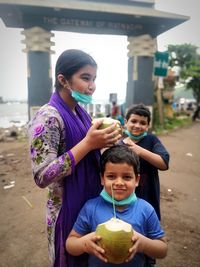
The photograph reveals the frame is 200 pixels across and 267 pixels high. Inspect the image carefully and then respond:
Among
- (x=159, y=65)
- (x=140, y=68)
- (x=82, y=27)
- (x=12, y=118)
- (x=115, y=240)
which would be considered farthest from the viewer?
(x=12, y=118)

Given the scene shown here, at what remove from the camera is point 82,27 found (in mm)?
9523

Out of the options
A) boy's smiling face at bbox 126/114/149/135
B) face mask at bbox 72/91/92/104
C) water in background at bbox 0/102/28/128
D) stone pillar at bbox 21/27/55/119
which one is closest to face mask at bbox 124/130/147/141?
boy's smiling face at bbox 126/114/149/135

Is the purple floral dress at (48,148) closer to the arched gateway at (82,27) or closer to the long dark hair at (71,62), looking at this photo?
the long dark hair at (71,62)

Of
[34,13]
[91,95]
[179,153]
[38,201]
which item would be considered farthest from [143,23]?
[91,95]

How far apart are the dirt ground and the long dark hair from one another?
2.38m

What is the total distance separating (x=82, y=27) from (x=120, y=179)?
368 inches

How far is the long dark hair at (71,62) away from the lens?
4.68 ft

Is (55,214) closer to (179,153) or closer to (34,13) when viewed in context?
(179,153)

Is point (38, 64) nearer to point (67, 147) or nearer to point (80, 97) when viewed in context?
point (80, 97)

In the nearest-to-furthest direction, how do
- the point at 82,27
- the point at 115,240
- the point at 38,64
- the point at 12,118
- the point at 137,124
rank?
1. the point at 115,240
2. the point at 137,124
3. the point at 38,64
4. the point at 82,27
5. the point at 12,118

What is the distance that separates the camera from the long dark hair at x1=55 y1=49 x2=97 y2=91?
1.43 m

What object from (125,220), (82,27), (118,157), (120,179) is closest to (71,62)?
(118,157)

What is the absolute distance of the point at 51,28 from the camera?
927cm

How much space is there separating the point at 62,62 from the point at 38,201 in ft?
11.7
